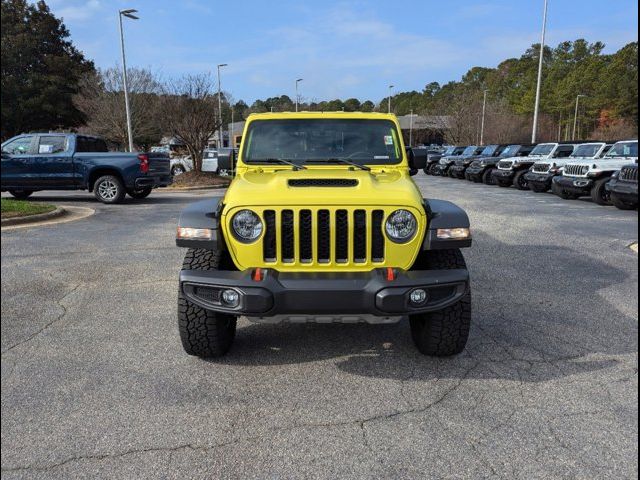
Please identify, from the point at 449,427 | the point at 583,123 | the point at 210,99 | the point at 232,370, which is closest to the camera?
the point at 449,427

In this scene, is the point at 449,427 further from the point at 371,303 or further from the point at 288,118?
the point at 288,118

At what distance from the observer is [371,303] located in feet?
9.23

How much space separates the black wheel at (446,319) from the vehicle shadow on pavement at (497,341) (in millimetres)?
160

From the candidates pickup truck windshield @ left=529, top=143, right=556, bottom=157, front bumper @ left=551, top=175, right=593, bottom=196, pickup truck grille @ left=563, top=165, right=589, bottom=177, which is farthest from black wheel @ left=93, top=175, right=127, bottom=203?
pickup truck windshield @ left=529, top=143, right=556, bottom=157

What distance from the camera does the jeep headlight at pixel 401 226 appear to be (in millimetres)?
3012

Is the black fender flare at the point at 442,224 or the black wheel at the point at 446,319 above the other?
the black fender flare at the point at 442,224

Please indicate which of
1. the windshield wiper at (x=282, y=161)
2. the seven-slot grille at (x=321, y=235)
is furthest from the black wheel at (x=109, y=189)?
the seven-slot grille at (x=321, y=235)

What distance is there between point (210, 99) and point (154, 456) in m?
20.5

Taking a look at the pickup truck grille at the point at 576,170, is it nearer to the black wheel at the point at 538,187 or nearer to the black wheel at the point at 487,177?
the black wheel at the point at 538,187

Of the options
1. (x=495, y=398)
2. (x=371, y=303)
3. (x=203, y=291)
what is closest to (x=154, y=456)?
(x=203, y=291)

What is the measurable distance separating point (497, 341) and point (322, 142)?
2208 mm

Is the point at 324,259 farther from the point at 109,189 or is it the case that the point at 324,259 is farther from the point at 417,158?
the point at 109,189

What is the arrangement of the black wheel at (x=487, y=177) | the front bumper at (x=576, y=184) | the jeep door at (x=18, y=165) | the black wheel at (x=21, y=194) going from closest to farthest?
the jeep door at (x=18, y=165) → the black wheel at (x=21, y=194) → the front bumper at (x=576, y=184) → the black wheel at (x=487, y=177)

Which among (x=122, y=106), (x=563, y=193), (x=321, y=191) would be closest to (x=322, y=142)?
(x=321, y=191)
